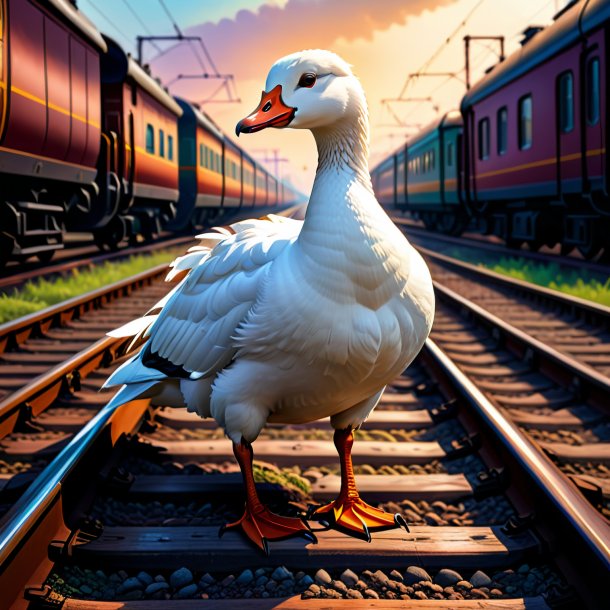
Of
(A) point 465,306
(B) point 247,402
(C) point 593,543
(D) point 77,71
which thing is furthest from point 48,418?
(D) point 77,71

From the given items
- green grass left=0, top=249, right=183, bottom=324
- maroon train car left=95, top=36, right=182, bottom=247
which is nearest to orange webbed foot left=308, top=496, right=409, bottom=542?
green grass left=0, top=249, right=183, bottom=324

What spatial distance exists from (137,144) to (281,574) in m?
13.0

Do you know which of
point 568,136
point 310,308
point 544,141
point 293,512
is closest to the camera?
point 310,308

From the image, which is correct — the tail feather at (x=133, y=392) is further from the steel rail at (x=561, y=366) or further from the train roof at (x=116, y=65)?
the train roof at (x=116, y=65)

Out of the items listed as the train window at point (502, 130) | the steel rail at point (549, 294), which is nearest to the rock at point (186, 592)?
the steel rail at point (549, 294)

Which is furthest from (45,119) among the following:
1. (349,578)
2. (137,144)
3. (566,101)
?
(349,578)

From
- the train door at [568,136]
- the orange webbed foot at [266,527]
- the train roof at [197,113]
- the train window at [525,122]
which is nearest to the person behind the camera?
the orange webbed foot at [266,527]

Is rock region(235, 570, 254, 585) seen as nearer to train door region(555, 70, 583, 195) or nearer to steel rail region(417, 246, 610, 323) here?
steel rail region(417, 246, 610, 323)

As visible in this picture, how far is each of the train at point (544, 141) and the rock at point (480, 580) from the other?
7.94m

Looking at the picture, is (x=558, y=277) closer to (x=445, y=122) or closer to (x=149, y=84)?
(x=149, y=84)

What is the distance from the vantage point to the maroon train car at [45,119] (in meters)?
7.79

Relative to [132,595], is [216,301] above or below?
above

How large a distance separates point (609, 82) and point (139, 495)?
27.0ft

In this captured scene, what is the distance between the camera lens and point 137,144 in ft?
46.8
